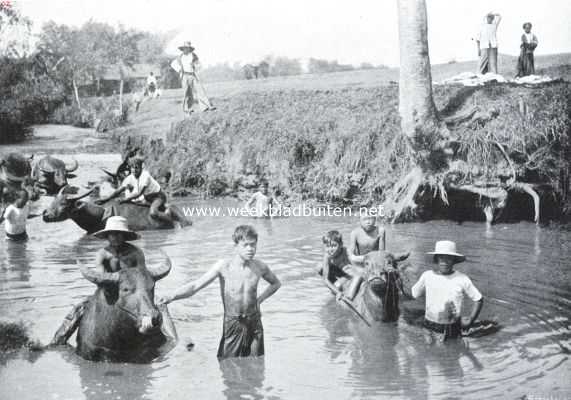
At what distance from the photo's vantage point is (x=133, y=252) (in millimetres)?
6926

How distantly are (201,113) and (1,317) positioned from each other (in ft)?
52.4

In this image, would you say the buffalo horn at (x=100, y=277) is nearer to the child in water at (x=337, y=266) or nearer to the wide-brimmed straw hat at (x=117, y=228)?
the wide-brimmed straw hat at (x=117, y=228)

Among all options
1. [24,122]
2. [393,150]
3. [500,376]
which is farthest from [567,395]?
[24,122]

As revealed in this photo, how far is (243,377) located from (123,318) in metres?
1.25

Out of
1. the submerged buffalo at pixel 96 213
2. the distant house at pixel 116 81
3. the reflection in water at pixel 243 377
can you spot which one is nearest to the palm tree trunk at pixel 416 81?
the submerged buffalo at pixel 96 213

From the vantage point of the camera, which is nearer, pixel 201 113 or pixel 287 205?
pixel 287 205

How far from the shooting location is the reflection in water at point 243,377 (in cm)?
609

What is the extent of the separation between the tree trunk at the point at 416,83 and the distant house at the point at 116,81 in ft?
67.0

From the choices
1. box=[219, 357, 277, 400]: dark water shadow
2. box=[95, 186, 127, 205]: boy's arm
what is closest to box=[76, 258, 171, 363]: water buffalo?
box=[219, 357, 277, 400]: dark water shadow

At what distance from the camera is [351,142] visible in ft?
56.4

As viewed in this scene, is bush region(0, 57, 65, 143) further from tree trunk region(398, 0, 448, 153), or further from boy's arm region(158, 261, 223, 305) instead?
boy's arm region(158, 261, 223, 305)

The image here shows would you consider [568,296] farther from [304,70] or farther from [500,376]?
[304,70]

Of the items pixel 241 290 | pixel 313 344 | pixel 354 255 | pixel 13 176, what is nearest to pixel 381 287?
pixel 313 344

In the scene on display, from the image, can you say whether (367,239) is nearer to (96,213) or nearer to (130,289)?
(130,289)
